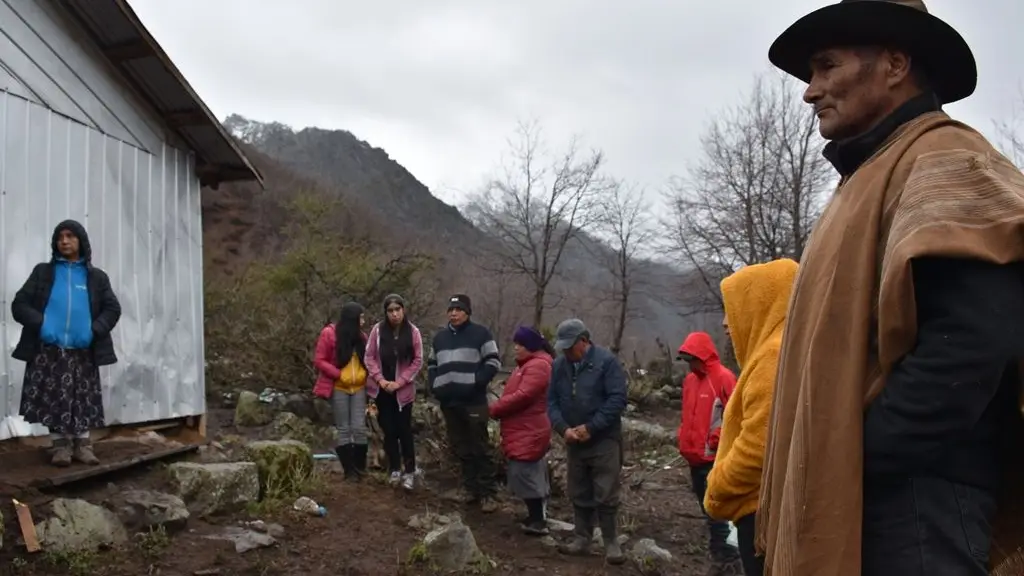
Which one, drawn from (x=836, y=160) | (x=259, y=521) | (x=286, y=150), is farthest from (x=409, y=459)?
(x=286, y=150)

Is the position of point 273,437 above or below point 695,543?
above

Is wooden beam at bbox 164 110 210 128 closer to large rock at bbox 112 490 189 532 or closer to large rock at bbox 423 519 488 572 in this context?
large rock at bbox 112 490 189 532

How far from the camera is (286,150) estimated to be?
7625 centimetres

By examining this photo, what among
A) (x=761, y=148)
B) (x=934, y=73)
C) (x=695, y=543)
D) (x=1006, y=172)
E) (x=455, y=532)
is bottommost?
(x=695, y=543)

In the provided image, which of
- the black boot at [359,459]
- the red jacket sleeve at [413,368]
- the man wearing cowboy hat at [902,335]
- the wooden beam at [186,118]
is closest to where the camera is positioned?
the man wearing cowboy hat at [902,335]

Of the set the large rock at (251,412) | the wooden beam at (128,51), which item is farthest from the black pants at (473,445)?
the large rock at (251,412)

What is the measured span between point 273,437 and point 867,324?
10465mm

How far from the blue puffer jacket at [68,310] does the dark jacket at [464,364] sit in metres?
3.00

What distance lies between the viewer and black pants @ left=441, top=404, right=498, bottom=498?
7.70m

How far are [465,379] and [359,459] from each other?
5.30ft

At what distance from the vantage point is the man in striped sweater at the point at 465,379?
758cm

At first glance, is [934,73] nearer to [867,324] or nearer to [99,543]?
[867,324]

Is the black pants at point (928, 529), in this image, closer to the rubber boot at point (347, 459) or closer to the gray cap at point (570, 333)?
the gray cap at point (570, 333)

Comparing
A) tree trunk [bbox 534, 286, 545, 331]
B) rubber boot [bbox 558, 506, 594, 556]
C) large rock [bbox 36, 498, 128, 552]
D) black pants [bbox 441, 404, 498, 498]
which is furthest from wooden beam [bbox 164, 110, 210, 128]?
tree trunk [bbox 534, 286, 545, 331]
